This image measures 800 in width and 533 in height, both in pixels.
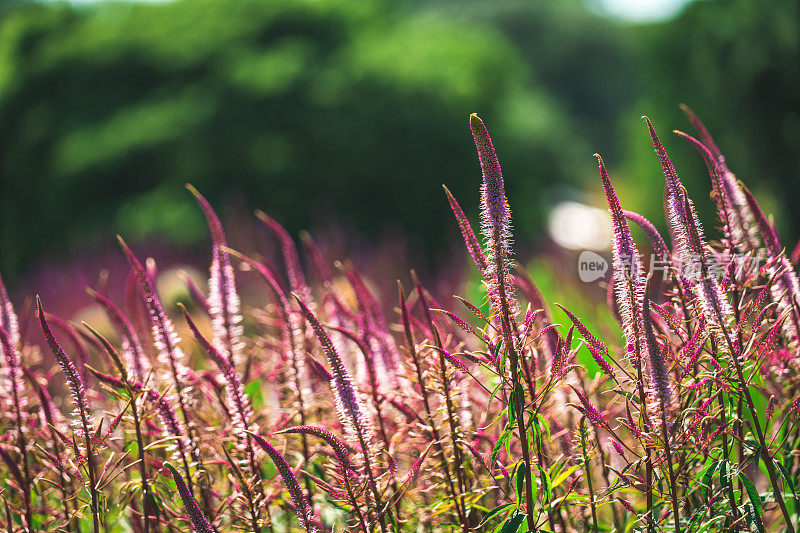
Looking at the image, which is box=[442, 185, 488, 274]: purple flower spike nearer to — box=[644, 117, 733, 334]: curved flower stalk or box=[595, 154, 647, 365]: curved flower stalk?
box=[595, 154, 647, 365]: curved flower stalk

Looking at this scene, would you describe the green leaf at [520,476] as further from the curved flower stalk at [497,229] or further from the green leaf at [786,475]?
the green leaf at [786,475]

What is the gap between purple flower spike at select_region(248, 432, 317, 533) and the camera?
1.07 meters

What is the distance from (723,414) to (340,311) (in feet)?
2.84

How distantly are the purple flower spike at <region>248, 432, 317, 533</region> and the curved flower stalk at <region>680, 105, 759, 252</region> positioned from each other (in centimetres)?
92

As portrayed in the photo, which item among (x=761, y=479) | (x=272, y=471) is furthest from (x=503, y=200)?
(x=761, y=479)

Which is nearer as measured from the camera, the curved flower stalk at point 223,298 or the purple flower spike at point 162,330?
the purple flower spike at point 162,330

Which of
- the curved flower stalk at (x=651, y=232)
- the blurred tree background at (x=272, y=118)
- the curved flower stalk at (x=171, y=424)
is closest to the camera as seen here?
the curved flower stalk at (x=651, y=232)

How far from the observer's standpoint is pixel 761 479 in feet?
7.33

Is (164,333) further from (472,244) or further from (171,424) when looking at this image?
(472,244)

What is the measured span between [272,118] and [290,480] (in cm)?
1058

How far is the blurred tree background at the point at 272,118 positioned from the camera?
10.9 meters

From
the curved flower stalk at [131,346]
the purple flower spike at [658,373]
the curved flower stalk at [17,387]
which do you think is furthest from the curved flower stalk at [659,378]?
the curved flower stalk at [17,387]

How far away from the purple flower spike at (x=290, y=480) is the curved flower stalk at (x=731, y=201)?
3.02 feet

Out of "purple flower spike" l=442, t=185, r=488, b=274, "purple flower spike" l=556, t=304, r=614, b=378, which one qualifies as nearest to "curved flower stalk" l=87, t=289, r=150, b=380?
"purple flower spike" l=442, t=185, r=488, b=274
